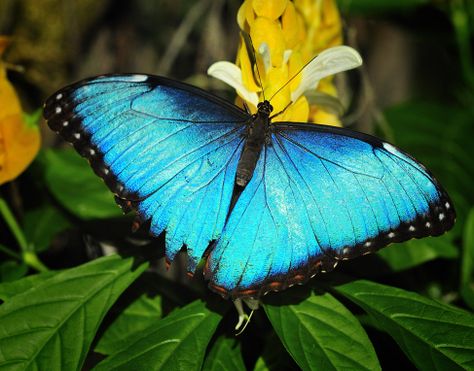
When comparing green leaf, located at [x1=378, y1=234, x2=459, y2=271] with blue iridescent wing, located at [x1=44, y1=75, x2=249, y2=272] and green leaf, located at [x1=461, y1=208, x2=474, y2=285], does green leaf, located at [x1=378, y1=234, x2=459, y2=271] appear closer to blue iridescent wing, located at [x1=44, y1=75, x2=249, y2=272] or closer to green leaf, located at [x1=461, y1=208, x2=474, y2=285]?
green leaf, located at [x1=461, y1=208, x2=474, y2=285]

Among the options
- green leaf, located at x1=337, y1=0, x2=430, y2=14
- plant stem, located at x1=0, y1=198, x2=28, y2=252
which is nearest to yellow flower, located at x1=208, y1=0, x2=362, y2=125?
plant stem, located at x1=0, y1=198, x2=28, y2=252

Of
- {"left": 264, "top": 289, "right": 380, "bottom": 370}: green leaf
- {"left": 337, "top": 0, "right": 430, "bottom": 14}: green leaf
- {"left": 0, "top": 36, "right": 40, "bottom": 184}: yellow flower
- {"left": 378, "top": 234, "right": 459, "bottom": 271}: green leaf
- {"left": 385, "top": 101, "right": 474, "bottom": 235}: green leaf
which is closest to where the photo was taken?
{"left": 264, "top": 289, "right": 380, "bottom": 370}: green leaf

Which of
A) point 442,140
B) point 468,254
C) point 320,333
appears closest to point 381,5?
point 442,140

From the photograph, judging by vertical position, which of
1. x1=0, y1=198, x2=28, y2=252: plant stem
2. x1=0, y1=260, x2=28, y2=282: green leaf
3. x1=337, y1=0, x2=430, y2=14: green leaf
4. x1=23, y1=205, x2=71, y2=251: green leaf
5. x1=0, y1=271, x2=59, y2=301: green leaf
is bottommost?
x1=0, y1=271, x2=59, y2=301: green leaf

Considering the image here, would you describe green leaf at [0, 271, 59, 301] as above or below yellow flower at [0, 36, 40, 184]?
below

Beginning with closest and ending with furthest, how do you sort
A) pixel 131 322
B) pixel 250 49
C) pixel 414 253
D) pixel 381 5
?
pixel 250 49
pixel 131 322
pixel 414 253
pixel 381 5

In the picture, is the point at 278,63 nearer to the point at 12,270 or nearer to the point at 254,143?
the point at 254,143

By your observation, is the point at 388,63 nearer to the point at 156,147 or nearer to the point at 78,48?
the point at 78,48
